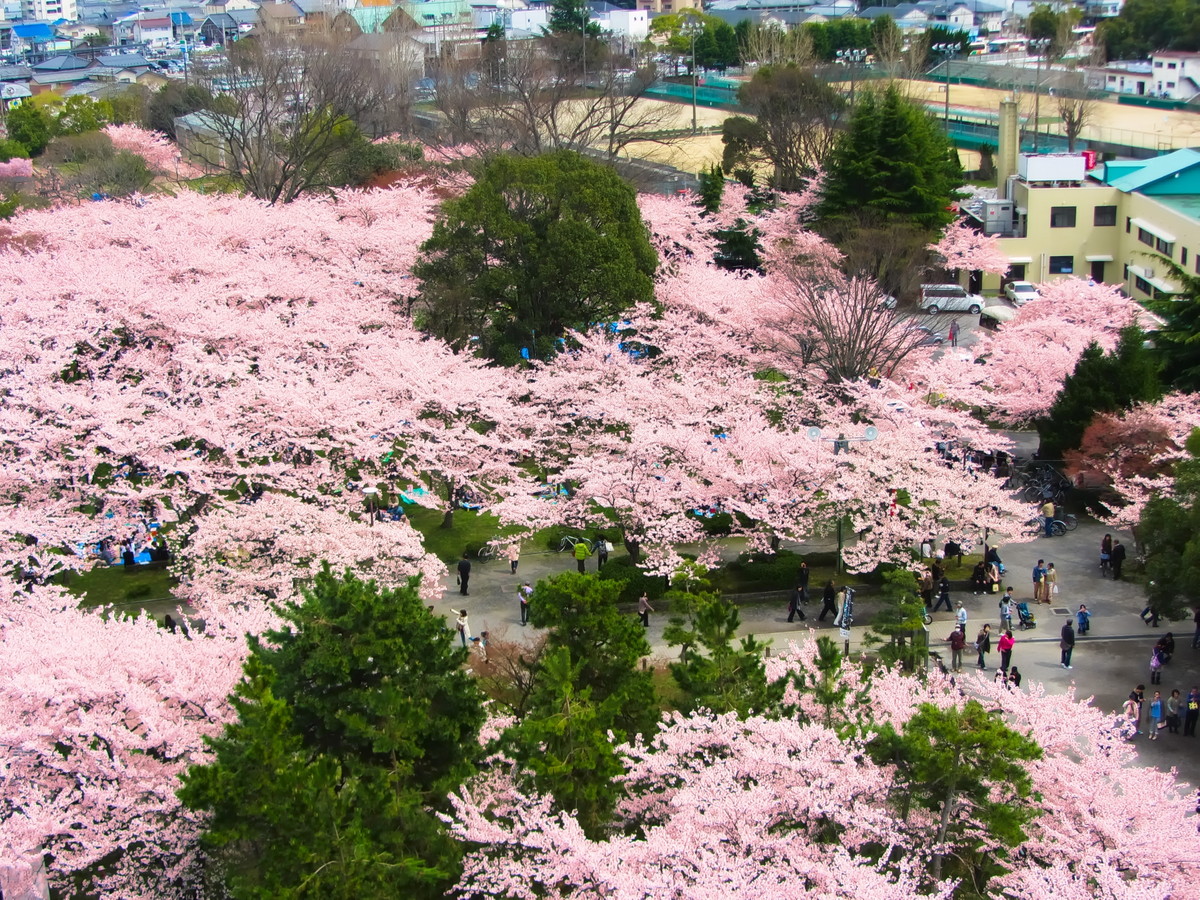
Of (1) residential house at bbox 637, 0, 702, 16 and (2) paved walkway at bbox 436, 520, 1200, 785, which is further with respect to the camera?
(1) residential house at bbox 637, 0, 702, 16

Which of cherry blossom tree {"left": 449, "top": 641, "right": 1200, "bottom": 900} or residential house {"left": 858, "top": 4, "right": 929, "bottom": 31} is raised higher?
residential house {"left": 858, "top": 4, "right": 929, "bottom": 31}

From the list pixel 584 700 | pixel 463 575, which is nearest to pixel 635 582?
pixel 463 575

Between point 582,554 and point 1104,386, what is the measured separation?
10.8 meters

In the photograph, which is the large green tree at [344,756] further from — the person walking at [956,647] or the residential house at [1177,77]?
the residential house at [1177,77]

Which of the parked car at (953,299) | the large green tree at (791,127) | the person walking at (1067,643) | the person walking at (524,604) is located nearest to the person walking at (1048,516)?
the person walking at (1067,643)

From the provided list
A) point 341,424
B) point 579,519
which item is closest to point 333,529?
point 341,424

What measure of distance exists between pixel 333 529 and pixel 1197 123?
6451 cm

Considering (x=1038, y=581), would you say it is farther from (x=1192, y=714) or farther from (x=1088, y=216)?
(x=1088, y=216)

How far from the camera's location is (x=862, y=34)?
87562mm

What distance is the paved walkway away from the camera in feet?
56.5

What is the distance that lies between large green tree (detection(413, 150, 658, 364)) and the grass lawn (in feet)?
28.2

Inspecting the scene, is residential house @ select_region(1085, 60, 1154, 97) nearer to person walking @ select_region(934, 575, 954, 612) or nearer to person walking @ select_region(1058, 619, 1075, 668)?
person walking @ select_region(934, 575, 954, 612)

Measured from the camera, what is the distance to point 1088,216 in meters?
38.6

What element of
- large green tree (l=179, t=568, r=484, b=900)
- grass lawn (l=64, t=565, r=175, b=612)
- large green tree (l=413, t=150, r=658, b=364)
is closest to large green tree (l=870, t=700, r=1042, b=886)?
large green tree (l=179, t=568, r=484, b=900)
